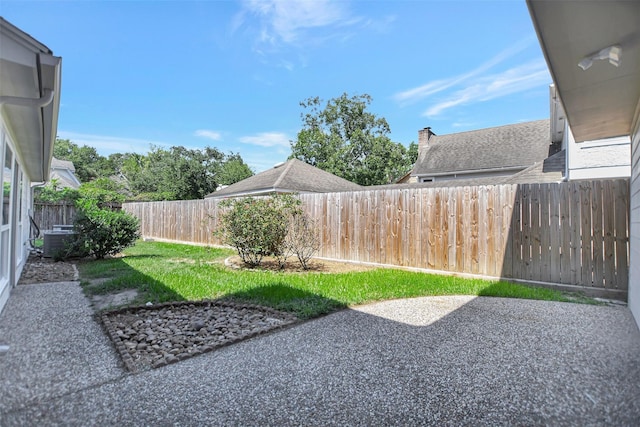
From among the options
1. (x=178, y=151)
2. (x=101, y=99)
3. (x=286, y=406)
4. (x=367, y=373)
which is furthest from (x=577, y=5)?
(x=178, y=151)

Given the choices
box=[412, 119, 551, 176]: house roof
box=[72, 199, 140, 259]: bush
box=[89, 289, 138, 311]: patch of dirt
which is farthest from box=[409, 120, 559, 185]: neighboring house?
box=[89, 289, 138, 311]: patch of dirt

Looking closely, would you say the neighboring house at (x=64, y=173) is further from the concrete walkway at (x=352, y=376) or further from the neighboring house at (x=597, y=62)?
the neighboring house at (x=597, y=62)

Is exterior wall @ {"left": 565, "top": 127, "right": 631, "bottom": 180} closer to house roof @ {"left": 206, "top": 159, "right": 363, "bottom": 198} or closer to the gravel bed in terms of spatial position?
the gravel bed

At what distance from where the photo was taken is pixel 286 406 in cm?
224

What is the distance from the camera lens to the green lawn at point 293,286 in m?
4.98

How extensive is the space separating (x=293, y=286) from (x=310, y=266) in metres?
2.55

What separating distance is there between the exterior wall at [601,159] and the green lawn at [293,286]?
12.0 feet

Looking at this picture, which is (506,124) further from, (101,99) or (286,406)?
(101,99)

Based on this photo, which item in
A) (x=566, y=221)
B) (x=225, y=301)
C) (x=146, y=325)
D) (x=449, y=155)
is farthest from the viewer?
(x=449, y=155)

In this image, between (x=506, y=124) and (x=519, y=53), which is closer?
(x=519, y=53)

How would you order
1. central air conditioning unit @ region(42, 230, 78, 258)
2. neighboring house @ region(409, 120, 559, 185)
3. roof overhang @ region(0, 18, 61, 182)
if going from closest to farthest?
roof overhang @ region(0, 18, 61, 182) → central air conditioning unit @ region(42, 230, 78, 258) → neighboring house @ region(409, 120, 559, 185)

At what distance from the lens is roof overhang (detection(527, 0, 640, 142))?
2029 millimetres

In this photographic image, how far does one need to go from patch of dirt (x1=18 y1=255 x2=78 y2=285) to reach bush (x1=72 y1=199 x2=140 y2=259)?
651mm

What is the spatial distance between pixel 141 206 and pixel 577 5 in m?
18.9
